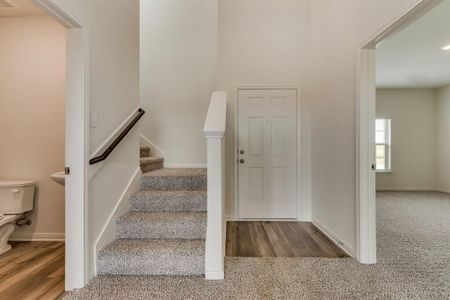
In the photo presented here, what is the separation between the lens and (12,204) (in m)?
2.51

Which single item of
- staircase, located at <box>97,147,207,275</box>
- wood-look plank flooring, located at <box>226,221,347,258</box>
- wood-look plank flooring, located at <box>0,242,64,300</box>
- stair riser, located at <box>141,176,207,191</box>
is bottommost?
wood-look plank flooring, located at <box>0,242,64,300</box>

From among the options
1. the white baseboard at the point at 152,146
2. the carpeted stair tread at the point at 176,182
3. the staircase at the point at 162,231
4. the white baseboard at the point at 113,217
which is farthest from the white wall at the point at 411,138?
the white baseboard at the point at 113,217

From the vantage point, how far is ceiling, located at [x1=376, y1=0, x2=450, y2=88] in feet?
9.97

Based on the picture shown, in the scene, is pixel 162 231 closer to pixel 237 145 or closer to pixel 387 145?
pixel 237 145

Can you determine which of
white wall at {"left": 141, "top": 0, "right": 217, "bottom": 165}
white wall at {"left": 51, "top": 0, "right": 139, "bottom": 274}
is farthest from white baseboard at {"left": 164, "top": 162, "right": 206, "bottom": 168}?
white wall at {"left": 51, "top": 0, "right": 139, "bottom": 274}

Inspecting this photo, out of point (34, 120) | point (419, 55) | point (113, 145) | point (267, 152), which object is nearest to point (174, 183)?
point (113, 145)

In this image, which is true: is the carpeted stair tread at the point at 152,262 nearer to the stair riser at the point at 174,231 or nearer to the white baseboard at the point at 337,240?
the stair riser at the point at 174,231

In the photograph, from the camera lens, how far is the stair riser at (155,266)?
1.91 meters

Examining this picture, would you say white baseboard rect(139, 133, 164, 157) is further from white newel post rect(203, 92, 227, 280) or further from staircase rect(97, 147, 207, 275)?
white newel post rect(203, 92, 227, 280)

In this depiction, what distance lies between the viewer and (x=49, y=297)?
5.51 ft

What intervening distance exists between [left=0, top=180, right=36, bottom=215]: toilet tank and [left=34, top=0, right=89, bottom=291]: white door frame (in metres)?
1.32

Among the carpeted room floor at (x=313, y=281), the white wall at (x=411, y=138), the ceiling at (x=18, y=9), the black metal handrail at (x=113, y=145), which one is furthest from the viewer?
the white wall at (x=411, y=138)

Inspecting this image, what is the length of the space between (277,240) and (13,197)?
296 centimetres

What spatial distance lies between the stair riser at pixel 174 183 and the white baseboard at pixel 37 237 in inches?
45.3
